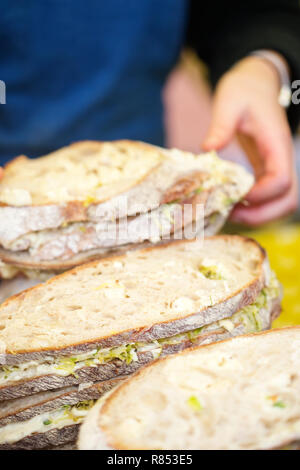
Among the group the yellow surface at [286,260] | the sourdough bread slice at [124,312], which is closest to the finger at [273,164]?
the yellow surface at [286,260]

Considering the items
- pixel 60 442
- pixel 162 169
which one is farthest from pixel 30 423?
pixel 162 169

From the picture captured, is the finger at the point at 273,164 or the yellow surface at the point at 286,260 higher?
the finger at the point at 273,164

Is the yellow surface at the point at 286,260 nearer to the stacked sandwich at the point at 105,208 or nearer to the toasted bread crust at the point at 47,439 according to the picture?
the stacked sandwich at the point at 105,208

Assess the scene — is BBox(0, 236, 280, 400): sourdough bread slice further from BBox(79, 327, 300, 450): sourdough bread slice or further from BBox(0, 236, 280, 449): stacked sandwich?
BBox(79, 327, 300, 450): sourdough bread slice

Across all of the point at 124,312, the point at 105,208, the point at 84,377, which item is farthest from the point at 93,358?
the point at 105,208

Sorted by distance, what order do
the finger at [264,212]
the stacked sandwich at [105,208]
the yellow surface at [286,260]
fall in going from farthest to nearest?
Answer: 1. the finger at [264,212]
2. the yellow surface at [286,260]
3. the stacked sandwich at [105,208]
